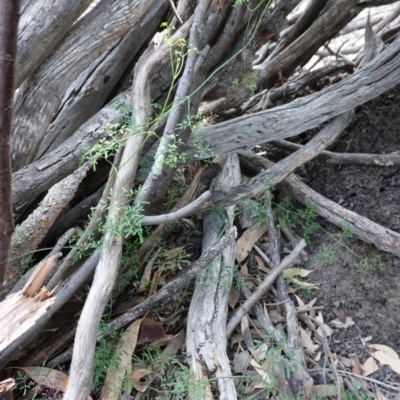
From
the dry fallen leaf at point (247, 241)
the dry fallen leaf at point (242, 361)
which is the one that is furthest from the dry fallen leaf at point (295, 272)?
the dry fallen leaf at point (242, 361)

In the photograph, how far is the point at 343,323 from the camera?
68.5 inches

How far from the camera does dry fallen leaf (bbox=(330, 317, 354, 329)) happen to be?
1.73 metres

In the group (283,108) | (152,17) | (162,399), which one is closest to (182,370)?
(162,399)

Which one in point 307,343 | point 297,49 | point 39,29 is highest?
point 39,29

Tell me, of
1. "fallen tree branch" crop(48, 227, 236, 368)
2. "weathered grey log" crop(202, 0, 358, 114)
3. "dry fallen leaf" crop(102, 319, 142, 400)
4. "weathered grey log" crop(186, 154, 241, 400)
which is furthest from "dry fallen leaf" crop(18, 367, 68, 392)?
"weathered grey log" crop(202, 0, 358, 114)

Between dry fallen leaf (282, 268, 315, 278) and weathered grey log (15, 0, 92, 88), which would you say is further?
dry fallen leaf (282, 268, 315, 278)

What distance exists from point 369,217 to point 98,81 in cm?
139

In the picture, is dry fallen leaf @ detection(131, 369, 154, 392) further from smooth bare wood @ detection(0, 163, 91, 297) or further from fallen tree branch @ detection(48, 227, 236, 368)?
smooth bare wood @ detection(0, 163, 91, 297)

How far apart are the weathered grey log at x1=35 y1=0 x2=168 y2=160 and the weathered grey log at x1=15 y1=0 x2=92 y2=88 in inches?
11.8

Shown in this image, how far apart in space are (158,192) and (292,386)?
851 mm

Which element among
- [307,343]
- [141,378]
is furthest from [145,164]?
[307,343]

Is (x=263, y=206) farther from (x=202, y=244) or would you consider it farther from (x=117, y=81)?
(x=117, y=81)

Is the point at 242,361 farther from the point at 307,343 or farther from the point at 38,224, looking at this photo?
the point at 38,224

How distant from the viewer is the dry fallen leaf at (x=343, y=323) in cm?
173
